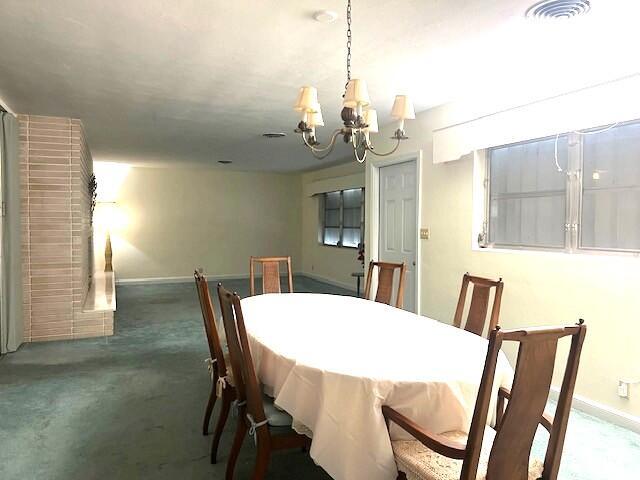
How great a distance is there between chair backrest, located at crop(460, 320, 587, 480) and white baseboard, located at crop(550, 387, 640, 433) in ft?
5.57

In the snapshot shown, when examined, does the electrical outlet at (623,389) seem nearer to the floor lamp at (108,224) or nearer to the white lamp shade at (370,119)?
the white lamp shade at (370,119)

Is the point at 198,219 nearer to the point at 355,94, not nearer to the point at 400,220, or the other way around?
the point at 400,220

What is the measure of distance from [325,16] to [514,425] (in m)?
2.02

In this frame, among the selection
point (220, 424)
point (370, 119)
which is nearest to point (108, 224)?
point (220, 424)

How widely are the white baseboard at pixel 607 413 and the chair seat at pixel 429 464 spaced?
5.06 ft

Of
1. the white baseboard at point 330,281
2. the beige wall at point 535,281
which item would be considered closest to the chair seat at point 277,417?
the beige wall at point 535,281

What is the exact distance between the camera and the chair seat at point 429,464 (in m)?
1.42

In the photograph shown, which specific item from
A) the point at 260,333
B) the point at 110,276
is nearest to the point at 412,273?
the point at 260,333

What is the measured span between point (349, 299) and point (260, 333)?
Answer: 3.61 feet

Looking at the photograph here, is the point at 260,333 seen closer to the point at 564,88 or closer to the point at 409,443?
the point at 409,443

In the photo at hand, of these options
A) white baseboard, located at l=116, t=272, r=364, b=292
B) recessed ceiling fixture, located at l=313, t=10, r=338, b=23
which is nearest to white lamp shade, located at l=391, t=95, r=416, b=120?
recessed ceiling fixture, located at l=313, t=10, r=338, b=23

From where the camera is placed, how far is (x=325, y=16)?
2270 millimetres

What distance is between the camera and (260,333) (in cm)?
220

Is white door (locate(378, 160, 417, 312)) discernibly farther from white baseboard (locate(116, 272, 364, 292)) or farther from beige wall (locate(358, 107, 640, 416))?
white baseboard (locate(116, 272, 364, 292))
